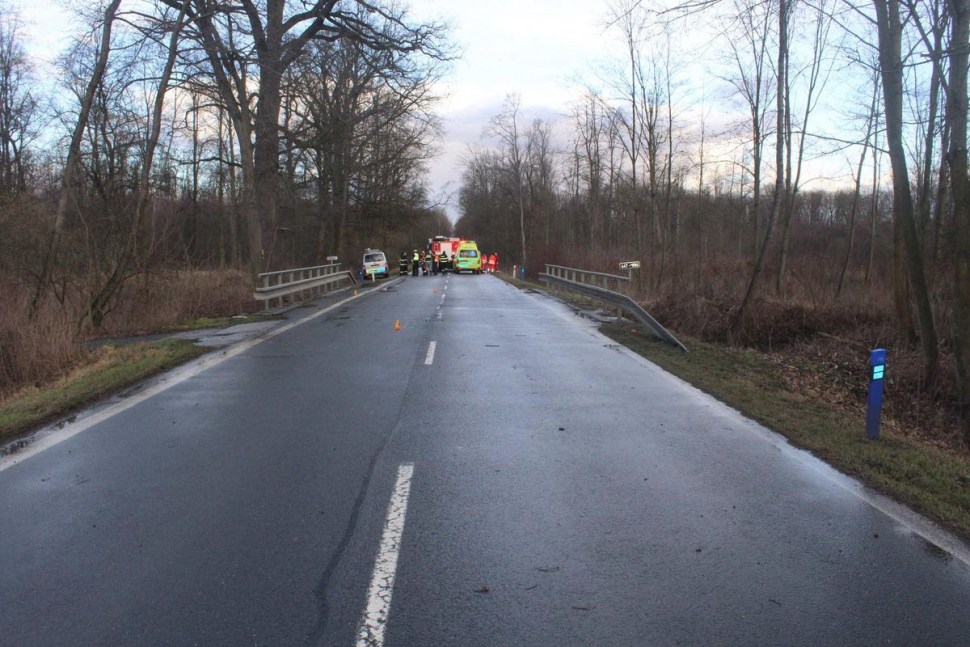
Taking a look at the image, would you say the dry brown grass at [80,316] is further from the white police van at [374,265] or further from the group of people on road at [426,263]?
the group of people on road at [426,263]

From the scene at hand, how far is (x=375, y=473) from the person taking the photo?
554cm

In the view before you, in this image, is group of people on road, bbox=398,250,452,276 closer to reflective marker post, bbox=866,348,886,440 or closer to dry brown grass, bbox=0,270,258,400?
dry brown grass, bbox=0,270,258,400

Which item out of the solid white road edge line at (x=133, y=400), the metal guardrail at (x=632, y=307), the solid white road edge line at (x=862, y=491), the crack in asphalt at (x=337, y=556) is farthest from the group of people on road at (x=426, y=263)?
the crack in asphalt at (x=337, y=556)

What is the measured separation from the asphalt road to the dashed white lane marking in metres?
0.02

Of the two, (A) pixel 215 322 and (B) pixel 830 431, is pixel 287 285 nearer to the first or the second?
(A) pixel 215 322

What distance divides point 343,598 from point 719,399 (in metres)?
6.41

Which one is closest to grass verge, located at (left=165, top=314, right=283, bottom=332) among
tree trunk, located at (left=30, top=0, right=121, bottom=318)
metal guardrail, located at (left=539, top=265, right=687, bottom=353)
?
tree trunk, located at (left=30, top=0, right=121, bottom=318)

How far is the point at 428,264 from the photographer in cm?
6112

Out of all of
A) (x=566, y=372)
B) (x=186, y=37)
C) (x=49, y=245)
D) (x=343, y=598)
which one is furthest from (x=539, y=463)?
(x=186, y=37)

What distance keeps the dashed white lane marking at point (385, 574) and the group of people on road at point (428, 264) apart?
157 ft

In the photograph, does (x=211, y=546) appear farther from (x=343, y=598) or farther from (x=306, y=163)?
(x=306, y=163)

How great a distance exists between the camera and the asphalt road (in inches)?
131

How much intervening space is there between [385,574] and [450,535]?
0.65 m

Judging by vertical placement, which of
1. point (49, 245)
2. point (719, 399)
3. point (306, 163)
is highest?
point (306, 163)
